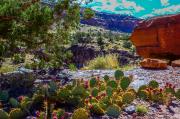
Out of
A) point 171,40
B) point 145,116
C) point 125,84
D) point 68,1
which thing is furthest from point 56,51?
point 171,40

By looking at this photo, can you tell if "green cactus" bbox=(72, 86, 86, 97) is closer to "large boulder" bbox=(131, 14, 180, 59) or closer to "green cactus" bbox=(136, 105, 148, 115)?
"green cactus" bbox=(136, 105, 148, 115)

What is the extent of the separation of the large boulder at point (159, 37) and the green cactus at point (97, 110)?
10.6 metres

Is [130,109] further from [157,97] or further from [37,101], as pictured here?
[37,101]

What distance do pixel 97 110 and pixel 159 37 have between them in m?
11.7

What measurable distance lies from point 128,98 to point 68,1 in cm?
321

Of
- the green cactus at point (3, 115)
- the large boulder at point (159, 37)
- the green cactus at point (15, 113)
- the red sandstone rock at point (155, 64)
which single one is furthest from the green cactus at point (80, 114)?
the large boulder at point (159, 37)

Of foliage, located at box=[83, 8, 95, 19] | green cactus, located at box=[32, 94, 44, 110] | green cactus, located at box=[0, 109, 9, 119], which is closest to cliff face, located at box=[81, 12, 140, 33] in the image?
foliage, located at box=[83, 8, 95, 19]

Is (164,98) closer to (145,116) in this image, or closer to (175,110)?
(175,110)

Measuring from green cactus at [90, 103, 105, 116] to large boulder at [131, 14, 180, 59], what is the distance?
34.8ft

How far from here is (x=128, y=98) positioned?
25.5ft

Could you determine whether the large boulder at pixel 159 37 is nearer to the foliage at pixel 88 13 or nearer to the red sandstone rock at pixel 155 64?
the red sandstone rock at pixel 155 64

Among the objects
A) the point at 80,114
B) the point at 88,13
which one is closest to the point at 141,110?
the point at 80,114

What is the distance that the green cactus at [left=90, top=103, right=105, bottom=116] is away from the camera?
23.2 ft

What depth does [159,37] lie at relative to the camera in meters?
18.3
